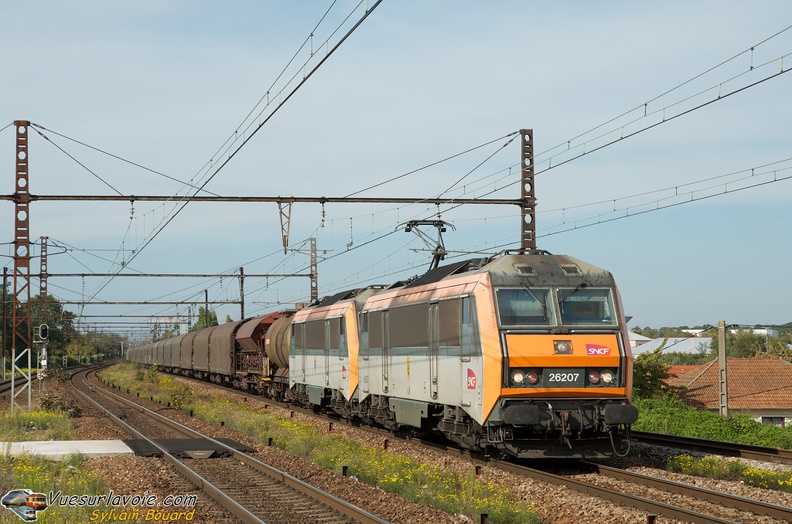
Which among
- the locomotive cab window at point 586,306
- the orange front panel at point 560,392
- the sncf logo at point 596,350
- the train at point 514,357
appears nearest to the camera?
the orange front panel at point 560,392

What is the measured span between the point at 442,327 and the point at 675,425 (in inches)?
362

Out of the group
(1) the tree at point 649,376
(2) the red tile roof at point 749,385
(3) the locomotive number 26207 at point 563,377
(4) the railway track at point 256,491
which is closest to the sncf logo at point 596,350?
(3) the locomotive number 26207 at point 563,377

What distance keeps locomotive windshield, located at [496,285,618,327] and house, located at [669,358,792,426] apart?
30577mm

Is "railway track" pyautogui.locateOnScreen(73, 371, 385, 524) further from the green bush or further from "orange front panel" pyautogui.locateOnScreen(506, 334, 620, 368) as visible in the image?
the green bush

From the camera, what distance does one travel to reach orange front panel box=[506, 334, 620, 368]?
1511 cm

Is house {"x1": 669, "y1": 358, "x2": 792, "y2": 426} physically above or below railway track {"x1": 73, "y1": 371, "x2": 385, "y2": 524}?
below

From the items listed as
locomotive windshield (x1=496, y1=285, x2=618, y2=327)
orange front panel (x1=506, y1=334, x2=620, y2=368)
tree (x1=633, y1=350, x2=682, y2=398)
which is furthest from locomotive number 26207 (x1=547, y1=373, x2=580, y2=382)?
tree (x1=633, y1=350, x2=682, y2=398)

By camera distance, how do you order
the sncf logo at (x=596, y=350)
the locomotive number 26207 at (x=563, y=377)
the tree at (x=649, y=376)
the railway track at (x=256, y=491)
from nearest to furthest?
the railway track at (x=256, y=491)
the locomotive number 26207 at (x=563, y=377)
the sncf logo at (x=596, y=350)
the tree at (x=649, y=376)

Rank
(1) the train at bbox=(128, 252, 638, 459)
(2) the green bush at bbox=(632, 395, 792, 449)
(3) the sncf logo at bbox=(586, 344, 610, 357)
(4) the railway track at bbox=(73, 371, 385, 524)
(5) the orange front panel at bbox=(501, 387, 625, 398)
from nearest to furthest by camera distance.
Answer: (4) the railway track at bbox=(73, 371, 385, 524) → (5) the orange front panel at bbox=(501, 387, 625, 398) → (1) the train at bbox=(128, 252, 638, 459) → (3) the sncf logo at bbox=(586, 344, 610, 357) → (2) the green bush at bbox=(632, 395, 792, 449)

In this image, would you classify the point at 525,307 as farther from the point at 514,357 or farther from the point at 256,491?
the point at 256,491

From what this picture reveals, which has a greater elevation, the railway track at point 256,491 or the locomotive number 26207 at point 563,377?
the locomotive number 26207 at point 563,377

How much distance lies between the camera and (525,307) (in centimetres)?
1572

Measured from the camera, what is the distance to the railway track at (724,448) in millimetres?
16000

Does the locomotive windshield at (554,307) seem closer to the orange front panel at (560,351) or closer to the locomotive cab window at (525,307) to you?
the locomotive cab window at (525,307)
